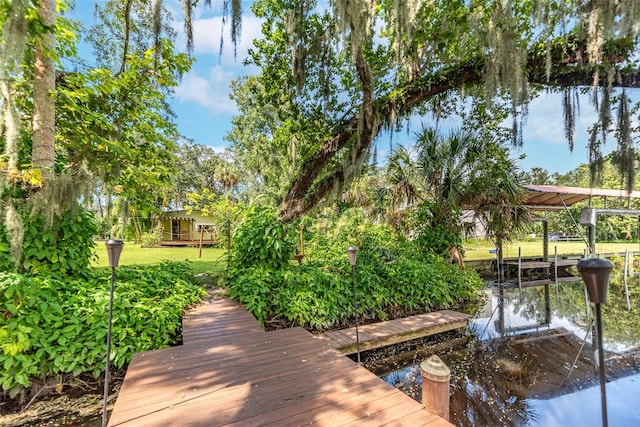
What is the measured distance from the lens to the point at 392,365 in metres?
3.79

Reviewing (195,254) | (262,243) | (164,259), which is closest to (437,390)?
(262,243)

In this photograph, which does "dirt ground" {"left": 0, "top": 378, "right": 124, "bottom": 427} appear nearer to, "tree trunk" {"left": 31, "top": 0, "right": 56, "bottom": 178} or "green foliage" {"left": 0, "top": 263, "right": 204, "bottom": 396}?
"green foliage" {"left": 0, "top": 263, "right": 204, "bottom": 396}

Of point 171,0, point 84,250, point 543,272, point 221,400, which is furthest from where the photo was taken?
point 543,272

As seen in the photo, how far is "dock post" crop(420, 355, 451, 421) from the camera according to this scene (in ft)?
6.47

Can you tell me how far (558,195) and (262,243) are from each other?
845 centimetres

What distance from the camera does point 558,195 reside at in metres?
7.78

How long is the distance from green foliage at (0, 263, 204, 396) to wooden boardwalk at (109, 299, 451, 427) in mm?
364

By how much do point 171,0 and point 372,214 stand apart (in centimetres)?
669

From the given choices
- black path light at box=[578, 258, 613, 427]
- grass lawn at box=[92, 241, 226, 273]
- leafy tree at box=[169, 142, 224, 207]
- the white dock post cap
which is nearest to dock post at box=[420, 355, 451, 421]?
the white dock post cap

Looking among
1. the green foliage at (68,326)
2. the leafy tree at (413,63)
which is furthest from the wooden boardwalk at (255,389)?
the leafy tree at (413,63)

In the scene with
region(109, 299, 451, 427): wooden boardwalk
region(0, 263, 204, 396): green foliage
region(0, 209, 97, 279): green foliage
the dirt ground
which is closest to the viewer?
region(109, 299, 451, 427): wooden boardwalk

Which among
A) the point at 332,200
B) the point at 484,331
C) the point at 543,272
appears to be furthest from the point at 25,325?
the point at 543,272

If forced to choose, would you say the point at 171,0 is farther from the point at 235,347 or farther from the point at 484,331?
the point at 484,331

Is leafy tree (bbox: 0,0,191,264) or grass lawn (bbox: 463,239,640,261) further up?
leafy tree (bbox: 0,0,191,264)
